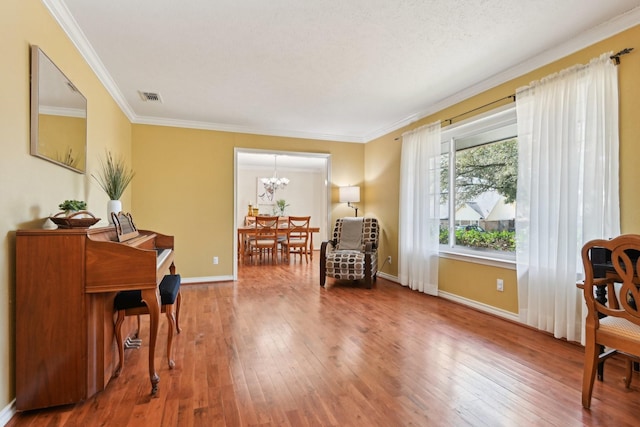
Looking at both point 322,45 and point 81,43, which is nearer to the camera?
point 81,43

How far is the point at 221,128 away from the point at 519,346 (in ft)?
14.9

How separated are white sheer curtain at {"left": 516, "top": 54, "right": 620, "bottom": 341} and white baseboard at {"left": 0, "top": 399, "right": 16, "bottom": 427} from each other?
11.8ft

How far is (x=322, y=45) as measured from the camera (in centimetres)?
260

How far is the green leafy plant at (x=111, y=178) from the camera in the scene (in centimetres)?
272

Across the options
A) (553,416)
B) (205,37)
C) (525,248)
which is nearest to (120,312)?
(205,37)

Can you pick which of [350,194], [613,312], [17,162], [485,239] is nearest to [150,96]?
[17,162]

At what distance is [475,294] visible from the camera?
11.4ft

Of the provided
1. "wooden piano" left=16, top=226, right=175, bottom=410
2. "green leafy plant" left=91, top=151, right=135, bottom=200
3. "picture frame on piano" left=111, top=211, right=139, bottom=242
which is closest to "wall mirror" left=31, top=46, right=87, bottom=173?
"green leafy plant" left=91, top=151, right=135, bottom=200

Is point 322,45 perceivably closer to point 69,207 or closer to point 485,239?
point 69,207

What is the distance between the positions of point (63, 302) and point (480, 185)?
382 cm

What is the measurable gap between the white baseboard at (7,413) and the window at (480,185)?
3856 millimetres

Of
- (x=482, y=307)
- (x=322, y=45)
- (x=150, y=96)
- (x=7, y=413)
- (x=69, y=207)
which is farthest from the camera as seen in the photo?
(x=150, y=96)

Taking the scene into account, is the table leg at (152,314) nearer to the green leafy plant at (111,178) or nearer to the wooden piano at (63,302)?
the wooden piano at (63,302)

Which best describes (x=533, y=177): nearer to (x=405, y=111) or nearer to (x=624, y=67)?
(x=624, y=67)
